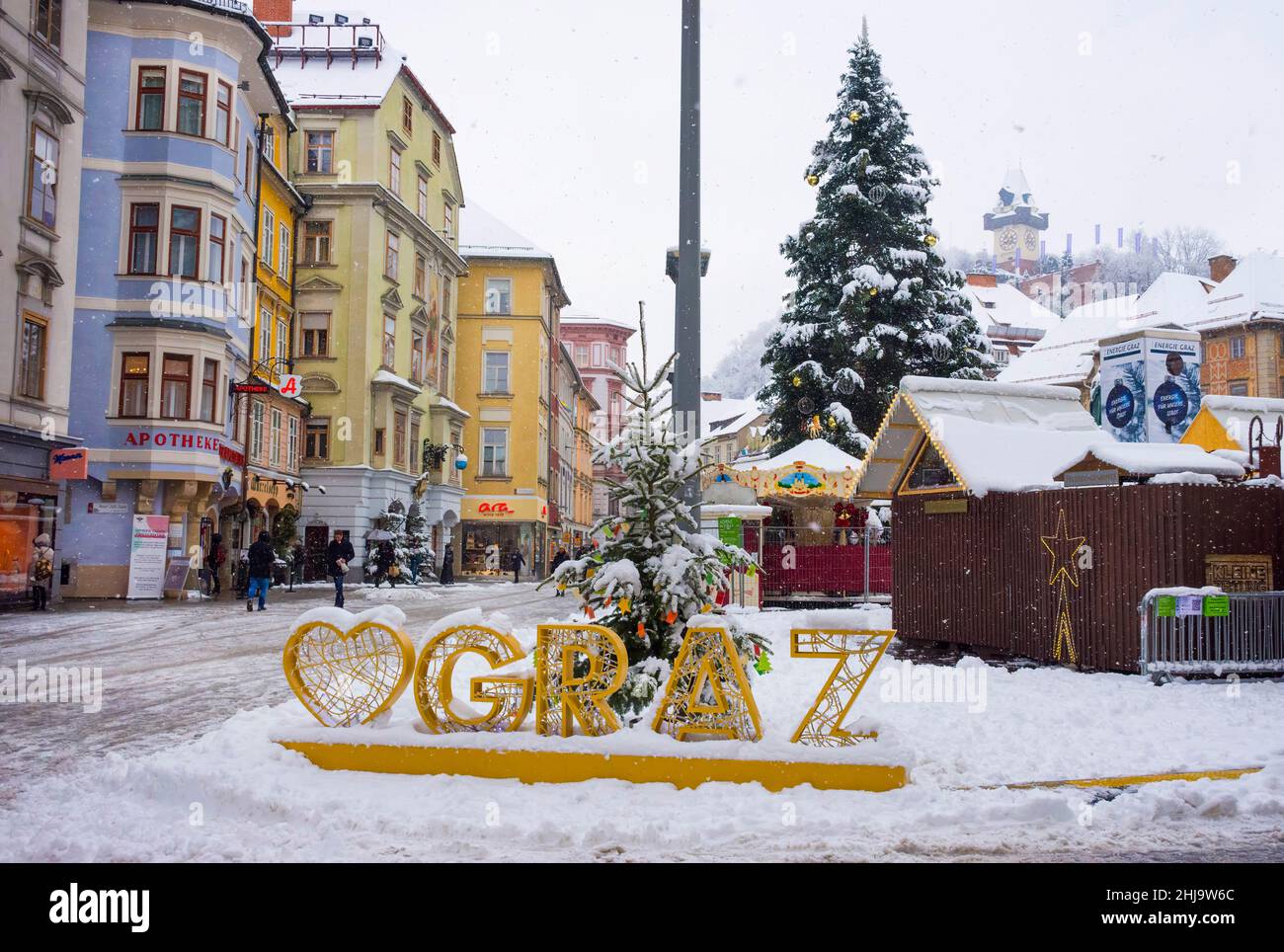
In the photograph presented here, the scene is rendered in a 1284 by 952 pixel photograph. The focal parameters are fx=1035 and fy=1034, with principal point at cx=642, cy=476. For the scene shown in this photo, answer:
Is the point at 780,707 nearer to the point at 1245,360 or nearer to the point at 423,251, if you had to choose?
the point at 423,251

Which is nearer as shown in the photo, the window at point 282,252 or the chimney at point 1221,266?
the window at point 282,252

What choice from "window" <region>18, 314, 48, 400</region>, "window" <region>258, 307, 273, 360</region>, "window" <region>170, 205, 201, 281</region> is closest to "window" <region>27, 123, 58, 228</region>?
"window" <region>18, 314, 48, 400</region>

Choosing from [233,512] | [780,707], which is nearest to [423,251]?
[233,512]

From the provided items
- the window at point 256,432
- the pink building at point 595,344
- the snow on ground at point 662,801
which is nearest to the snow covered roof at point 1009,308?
the pink building at point 595,344

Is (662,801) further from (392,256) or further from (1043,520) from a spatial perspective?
(392,256)

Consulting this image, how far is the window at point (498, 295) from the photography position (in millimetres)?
56531

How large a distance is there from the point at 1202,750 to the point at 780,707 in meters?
3.40

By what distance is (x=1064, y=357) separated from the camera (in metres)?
62.2

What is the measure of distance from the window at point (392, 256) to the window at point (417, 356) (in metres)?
3.23

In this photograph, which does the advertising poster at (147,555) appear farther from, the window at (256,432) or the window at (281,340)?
the window at (281,340)

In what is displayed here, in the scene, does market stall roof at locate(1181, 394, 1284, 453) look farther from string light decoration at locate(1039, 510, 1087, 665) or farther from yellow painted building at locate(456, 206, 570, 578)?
yellow painted building at locate(456, 206, 570, 578)

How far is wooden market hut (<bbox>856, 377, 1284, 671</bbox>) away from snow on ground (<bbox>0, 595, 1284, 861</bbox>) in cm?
278
